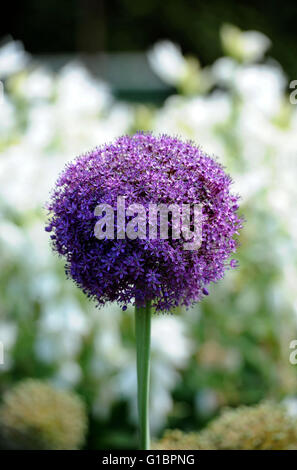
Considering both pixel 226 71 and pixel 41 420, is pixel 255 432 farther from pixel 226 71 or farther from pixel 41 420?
pixel 226 71

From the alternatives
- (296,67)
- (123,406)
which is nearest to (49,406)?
(123,406)

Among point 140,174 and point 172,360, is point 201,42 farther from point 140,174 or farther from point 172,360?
point 140,174

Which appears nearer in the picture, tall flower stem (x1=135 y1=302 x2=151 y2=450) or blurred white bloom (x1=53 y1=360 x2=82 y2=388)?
tall flower stem (x1=135 y1=302 x2=151 y2=450)

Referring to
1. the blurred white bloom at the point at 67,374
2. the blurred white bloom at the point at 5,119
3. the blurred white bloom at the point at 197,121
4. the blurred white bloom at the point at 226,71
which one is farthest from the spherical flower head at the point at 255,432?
the blurred white bloom at the point at 226,71

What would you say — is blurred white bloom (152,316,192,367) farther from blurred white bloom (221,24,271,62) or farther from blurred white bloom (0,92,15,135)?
blurred white bloom (221,24,271,62)

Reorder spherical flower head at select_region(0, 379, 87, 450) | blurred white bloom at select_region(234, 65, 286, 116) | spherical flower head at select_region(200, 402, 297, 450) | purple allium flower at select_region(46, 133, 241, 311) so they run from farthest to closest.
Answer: blurred white bloom at select_region(234, 65, 286, 116), spherical flower head at select_region(0, 379, 87, 450), spherical flower head at select_region(200, 402, 297, 450), purple allium flower at select_region(46, 133, 241, 311)

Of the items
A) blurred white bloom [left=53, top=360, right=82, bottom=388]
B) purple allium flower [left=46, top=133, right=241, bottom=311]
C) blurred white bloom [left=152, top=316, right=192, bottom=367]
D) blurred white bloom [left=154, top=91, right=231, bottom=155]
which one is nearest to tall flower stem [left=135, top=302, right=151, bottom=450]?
purple allium flower [left=46, top=133, right=241, bottom=311]
